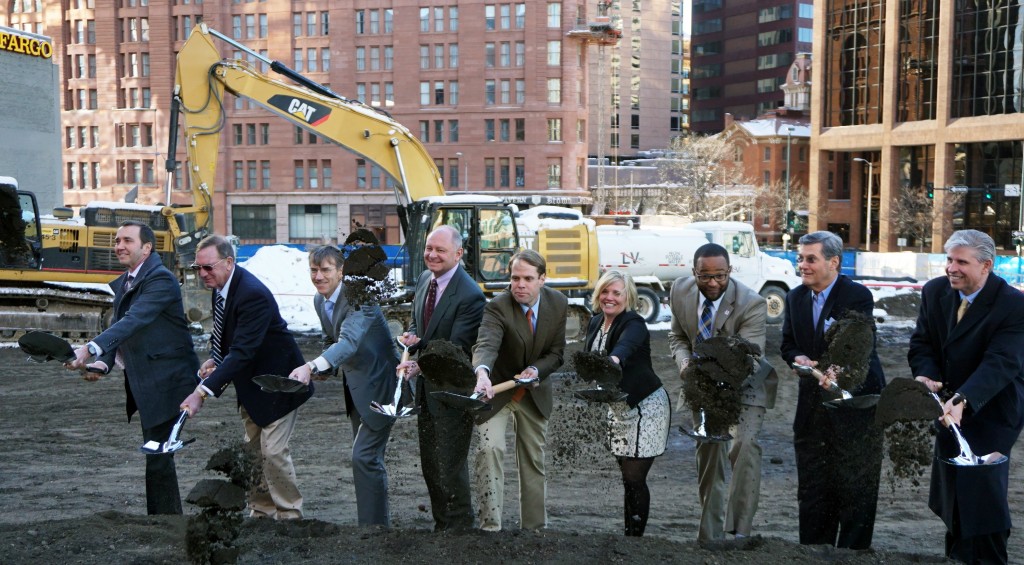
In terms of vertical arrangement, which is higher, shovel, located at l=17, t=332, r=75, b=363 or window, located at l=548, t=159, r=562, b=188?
window, located at l=548, t=159, r=562, b=188

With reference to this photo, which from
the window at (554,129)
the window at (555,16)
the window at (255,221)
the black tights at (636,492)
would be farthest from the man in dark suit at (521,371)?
the window at (255,221)

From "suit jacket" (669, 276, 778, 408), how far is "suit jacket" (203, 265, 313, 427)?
Result: 2521 millimetres

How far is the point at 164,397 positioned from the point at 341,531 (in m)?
1.59

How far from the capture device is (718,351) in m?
5.96

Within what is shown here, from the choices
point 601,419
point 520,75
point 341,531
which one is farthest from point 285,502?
point 520,75

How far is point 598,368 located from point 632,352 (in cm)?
30

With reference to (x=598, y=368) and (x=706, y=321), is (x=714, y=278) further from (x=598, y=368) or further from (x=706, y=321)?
(x=598, y=368)

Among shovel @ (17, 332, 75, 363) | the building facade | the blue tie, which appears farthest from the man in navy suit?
the building facade

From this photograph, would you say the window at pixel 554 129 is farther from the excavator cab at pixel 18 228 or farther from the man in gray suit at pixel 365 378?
the man in gray suit at pixel 365 378

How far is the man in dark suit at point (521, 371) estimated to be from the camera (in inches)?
247

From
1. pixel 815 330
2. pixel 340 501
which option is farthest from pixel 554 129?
pixel 815 330

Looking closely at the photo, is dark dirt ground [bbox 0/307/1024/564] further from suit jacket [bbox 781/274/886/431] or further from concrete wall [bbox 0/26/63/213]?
concrete wall [bbox 0/26/63/213]

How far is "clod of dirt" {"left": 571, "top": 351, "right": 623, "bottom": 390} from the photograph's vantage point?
19.6ft

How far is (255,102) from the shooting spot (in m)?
20.1
